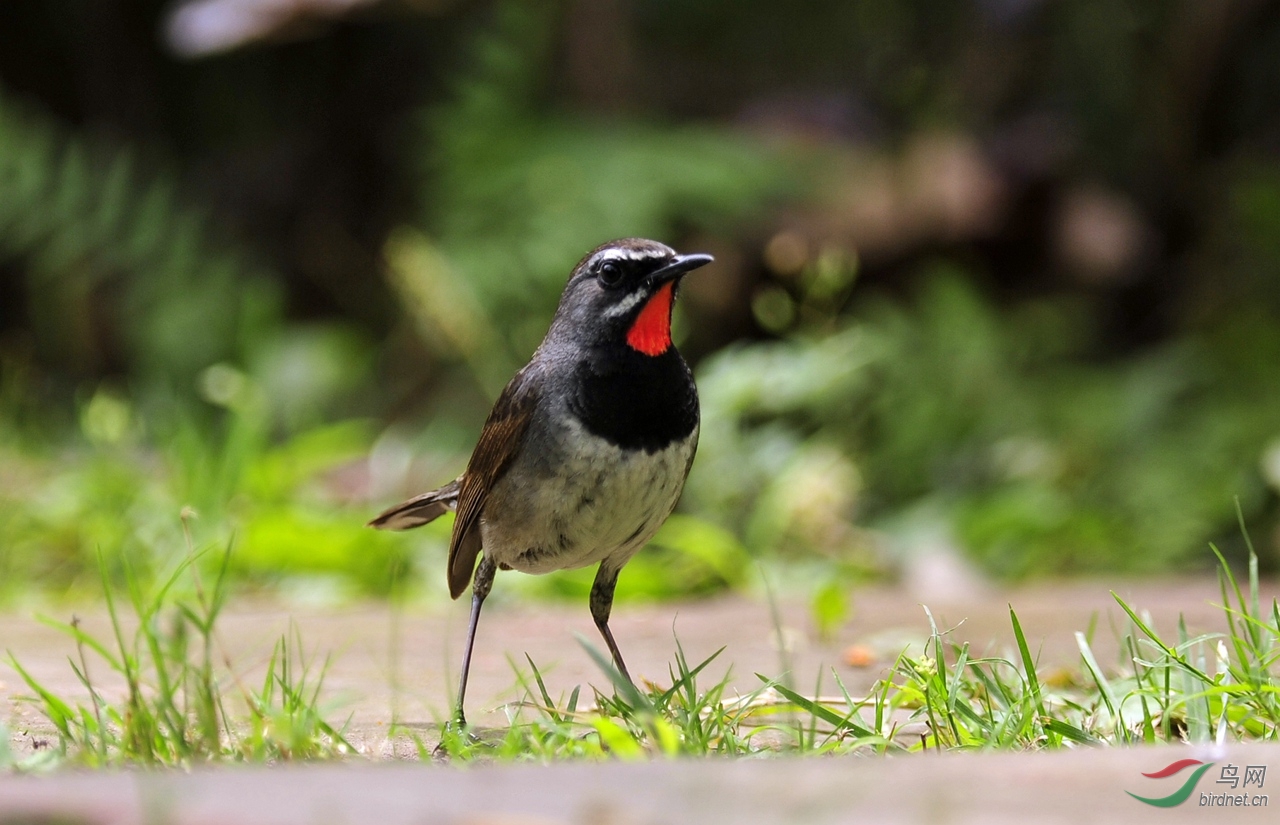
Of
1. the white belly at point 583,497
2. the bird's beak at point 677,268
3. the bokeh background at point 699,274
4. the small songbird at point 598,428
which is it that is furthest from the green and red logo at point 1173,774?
the bokeh background at point 699,274

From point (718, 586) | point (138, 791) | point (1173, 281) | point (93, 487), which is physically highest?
point (1173, 281)

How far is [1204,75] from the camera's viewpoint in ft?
30.3

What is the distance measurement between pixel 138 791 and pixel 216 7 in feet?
26.8

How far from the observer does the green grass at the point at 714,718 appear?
2.44 meters

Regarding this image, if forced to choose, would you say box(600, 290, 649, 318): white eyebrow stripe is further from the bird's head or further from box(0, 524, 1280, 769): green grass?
box(0, 524, 1280, 769): green grass

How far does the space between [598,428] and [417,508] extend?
993mm

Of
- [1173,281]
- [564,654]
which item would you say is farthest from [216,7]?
[1173,281]

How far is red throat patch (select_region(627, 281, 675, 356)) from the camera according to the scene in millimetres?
3438

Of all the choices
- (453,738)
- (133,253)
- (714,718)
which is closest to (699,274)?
(133,253)

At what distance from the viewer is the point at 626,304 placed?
346 cm

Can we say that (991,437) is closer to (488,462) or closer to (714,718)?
(488,462)

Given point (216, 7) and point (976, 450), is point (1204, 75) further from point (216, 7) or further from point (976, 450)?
point (216, 7)

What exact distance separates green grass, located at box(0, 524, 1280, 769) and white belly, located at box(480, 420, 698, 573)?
1.50 feet

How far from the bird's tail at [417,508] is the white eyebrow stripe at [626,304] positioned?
0.88m
